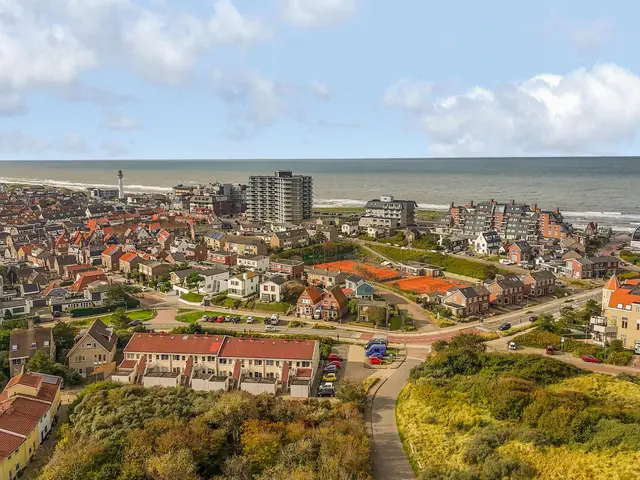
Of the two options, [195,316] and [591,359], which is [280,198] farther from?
[591,359]

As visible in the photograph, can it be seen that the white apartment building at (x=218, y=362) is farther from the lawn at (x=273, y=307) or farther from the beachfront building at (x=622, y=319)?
the beachfront building at (x=622, y=319)

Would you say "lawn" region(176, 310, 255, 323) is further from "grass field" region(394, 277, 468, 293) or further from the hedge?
"grass field" region(394, 277, 468, 293)

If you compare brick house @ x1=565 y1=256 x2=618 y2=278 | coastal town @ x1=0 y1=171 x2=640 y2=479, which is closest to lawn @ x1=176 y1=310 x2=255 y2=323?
coastal town @ x1=0 y1=171 x2=640 y2=479

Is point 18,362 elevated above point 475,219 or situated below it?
below

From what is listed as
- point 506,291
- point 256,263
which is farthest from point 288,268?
point 506,291

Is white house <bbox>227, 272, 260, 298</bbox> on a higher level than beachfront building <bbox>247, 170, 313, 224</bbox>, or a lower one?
lower

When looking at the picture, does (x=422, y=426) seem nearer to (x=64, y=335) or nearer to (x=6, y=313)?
(x=64, y=335)

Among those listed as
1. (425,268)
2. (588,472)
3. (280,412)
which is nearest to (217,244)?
(425,268)
